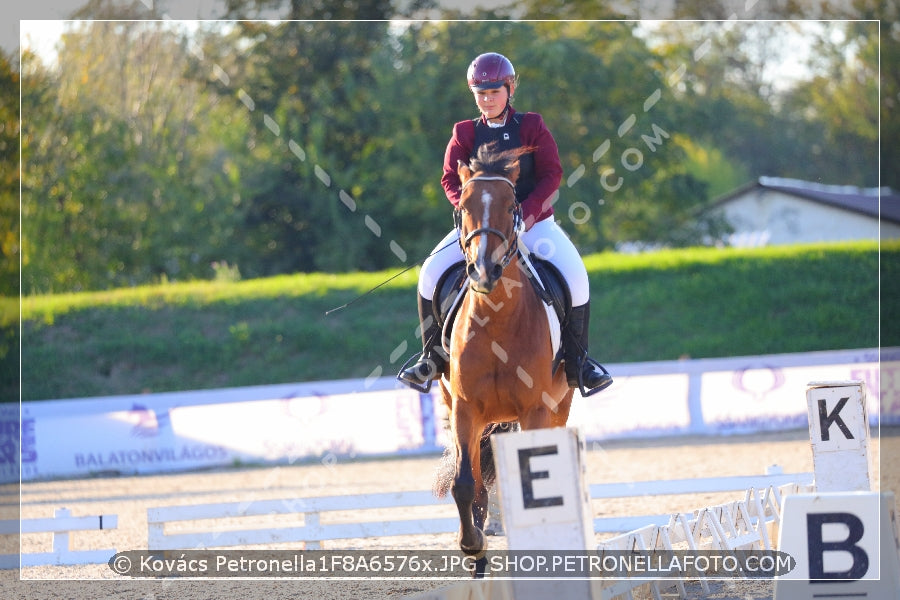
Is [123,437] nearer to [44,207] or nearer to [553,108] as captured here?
[44,207]

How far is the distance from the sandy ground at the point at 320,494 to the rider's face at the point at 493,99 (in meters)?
1.98

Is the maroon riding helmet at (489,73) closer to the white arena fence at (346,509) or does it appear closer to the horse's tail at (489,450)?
the horse's tail at (489,450)

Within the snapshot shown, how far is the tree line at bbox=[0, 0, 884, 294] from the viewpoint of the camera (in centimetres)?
2122

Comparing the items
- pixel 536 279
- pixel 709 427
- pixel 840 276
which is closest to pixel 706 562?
pixel 536 279

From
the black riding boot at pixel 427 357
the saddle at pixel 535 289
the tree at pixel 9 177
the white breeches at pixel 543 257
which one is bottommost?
the black riding boot at pixel 427 357

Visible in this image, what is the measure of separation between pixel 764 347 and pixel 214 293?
Result: 33.6 feet

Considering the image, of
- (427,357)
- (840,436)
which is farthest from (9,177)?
(840,436)

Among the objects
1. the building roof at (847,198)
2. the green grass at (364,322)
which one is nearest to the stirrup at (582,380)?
the green grass at (364,322)

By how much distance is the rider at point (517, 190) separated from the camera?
17.9 feet

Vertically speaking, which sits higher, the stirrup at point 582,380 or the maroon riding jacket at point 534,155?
the maroon riding jacket at point 534,155

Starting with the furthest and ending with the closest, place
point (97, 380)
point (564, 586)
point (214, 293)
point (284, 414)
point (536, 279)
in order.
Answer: point (214, 293) → point (97, 380) → point (284, 414) → point (536, 279) → point (564, 586)

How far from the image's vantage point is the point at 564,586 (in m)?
3.96

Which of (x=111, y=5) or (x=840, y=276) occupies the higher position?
(x=111, y=5)

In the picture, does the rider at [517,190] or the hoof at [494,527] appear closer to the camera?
the rider at [517,190]
